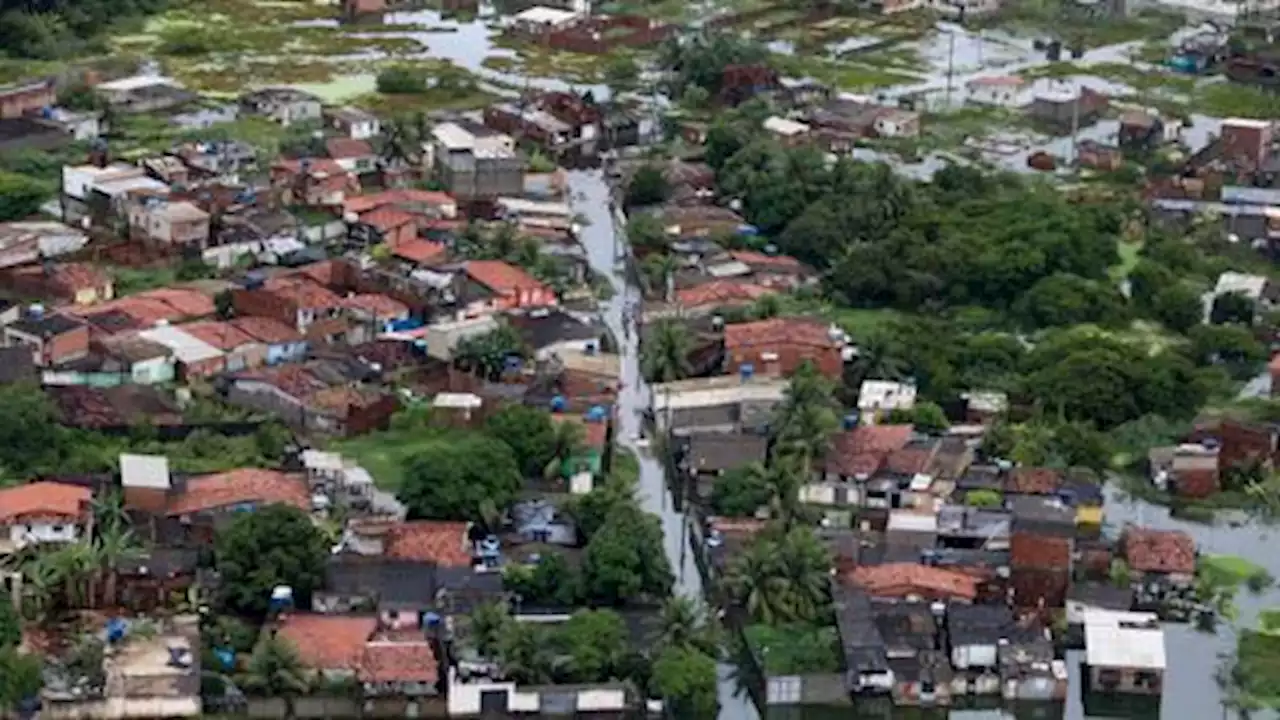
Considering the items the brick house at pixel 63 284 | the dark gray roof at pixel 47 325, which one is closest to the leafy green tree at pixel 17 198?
the brick house at pixel 63 284

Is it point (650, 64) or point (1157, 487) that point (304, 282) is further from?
point (650, 64)

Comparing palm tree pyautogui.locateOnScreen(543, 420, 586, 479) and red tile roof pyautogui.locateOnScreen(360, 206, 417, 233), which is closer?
palm tree pyautogui.locateOnScreen(543, 420, 586, 479)

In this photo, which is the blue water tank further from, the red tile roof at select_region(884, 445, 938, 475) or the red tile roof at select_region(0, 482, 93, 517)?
the red tile roof at select_region(884, 445, 938, 475)

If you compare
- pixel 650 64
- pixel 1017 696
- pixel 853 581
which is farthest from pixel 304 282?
pixel 650 64

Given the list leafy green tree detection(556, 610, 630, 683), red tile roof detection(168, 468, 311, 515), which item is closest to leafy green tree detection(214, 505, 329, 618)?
red tile roof detection(168, 468, 311, 515)

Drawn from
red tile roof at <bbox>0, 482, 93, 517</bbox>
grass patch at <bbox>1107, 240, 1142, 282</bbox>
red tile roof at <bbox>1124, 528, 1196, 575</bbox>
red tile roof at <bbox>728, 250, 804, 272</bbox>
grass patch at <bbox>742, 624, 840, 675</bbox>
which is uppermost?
red tile roof at <bbox>0, 482, 93, 517</bbox>

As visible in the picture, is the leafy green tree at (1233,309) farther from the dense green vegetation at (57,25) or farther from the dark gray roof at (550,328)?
the dense green vegetation at (57,25)
